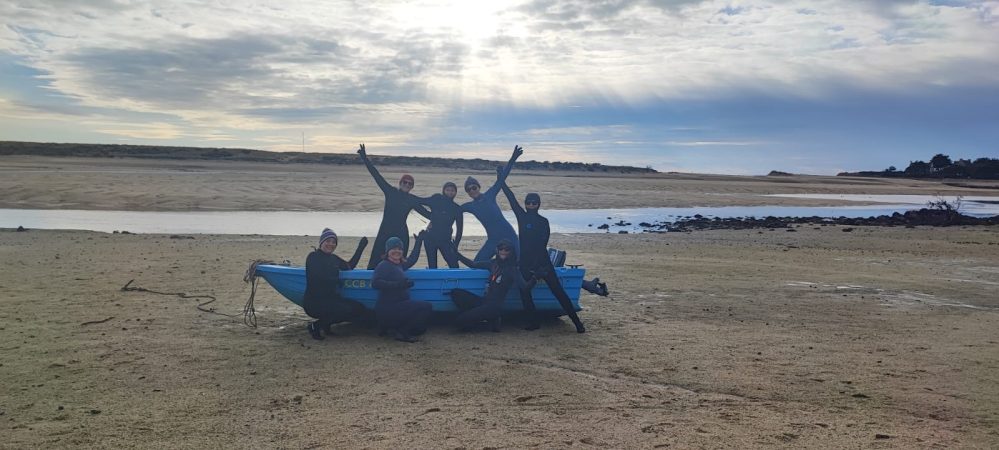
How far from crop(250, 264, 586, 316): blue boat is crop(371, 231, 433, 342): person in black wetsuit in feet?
0.77

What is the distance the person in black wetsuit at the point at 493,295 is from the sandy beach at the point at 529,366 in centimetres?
26

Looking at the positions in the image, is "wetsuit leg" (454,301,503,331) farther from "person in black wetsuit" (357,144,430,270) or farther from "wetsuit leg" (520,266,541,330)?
"person in black wetsuit" (357,144,430,270)

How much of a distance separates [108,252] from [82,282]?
12.5 feet

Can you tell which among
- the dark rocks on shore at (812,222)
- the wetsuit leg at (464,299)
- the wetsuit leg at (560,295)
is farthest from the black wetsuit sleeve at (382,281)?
the dark rocks on shore at (812,222)

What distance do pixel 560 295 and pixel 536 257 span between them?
580mm

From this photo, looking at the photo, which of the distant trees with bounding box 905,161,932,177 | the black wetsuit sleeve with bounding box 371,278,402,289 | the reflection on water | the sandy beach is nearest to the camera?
the sandy beach

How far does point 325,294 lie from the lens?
8.88 metres

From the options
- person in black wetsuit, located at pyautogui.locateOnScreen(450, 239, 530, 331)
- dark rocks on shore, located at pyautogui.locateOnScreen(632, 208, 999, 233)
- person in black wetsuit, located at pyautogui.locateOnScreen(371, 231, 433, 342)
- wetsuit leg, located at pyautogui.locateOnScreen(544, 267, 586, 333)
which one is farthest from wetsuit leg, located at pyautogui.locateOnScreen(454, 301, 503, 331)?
dark rocks on shore, located at pyautogui.locateOnScreen(632, 208, 999, 233)

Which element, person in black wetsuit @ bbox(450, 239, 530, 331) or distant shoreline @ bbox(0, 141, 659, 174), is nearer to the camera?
person in black wetsuit @ bbox(450, 239, 530, 331)

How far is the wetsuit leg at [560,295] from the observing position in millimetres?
9375

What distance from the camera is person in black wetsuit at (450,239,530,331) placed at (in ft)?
30.2

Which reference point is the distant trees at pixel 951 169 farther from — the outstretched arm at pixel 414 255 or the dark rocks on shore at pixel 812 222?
the outstretched arm at pixel 414 255

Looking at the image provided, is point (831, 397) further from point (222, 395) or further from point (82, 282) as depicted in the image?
point (82, 282)

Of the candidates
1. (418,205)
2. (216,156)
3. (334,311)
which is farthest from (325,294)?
(216,156)
